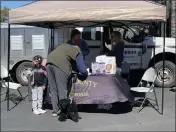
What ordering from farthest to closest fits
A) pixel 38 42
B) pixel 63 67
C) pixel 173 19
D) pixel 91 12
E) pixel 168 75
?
pixel 173 19, pixel 38 42, pixel 168 75, pixel 91 12, pixel 63 67

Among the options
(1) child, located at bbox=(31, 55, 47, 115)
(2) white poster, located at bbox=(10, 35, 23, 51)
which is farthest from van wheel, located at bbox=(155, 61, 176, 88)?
(1) child, located at bbox=(31, 55, 47, 115)

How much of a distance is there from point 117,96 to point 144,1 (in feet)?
6.93

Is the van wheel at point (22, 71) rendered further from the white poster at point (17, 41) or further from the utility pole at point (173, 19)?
the utility pole at point (173, 19)

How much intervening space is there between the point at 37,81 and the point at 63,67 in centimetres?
81

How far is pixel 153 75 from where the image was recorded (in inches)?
334

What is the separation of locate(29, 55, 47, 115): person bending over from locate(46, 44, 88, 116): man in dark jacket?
369 millimetres

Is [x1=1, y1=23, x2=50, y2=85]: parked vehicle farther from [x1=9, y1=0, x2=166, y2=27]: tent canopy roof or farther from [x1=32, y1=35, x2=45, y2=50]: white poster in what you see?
[x1=9, y1=0, x2=166, y2=27]: tent canopy roof

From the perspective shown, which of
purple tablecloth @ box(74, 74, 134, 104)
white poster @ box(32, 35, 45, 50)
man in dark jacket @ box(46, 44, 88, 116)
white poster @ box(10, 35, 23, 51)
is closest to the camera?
man in dark jacket @ box(46, 44, 88, 116)

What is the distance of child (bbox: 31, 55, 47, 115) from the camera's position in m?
7.69

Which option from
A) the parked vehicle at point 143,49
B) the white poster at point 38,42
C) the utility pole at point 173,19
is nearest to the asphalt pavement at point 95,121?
the parked vehicle at point 143,49

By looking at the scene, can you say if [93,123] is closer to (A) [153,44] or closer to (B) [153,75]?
(B) [153,75]

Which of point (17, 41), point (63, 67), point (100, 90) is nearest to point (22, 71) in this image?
point (17, 41)

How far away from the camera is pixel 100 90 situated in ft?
25.1

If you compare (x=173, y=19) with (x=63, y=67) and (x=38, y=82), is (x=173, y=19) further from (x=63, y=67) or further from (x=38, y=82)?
(x=63, y=67)
